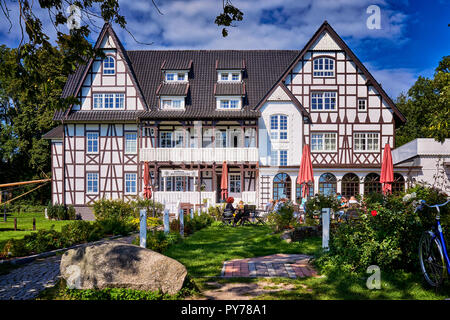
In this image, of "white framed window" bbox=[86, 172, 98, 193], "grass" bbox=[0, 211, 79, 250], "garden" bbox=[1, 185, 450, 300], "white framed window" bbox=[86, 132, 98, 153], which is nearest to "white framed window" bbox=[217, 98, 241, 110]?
"white framed window" bbox=[86, 132, 98, 153]

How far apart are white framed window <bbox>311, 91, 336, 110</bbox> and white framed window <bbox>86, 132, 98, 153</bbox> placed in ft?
48.9

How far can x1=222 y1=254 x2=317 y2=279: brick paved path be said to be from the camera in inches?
274

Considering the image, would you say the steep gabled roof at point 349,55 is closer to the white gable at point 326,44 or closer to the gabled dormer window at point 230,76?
the white gable at point 326,44

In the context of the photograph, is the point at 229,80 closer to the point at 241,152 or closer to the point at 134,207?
the point at 241,152

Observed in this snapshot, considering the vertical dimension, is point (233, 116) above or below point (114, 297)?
above

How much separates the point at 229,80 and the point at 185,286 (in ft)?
76.6

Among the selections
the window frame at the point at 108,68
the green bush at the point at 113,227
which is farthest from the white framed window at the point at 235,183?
the green bush at the point at 113,227

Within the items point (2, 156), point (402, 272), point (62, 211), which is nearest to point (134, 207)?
point (62, 211)

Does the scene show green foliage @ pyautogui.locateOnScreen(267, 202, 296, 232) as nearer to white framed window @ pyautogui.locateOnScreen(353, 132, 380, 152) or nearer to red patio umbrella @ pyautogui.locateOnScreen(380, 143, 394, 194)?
red patio umbrella @ pyautogui.locateOnScreen(380, 143, 394, 194)

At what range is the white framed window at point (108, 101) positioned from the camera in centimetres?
2600

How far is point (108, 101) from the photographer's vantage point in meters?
26.0

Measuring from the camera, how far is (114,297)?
531cm

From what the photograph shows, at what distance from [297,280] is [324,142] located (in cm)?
2045

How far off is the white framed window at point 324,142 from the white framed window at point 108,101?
43.2 feet
